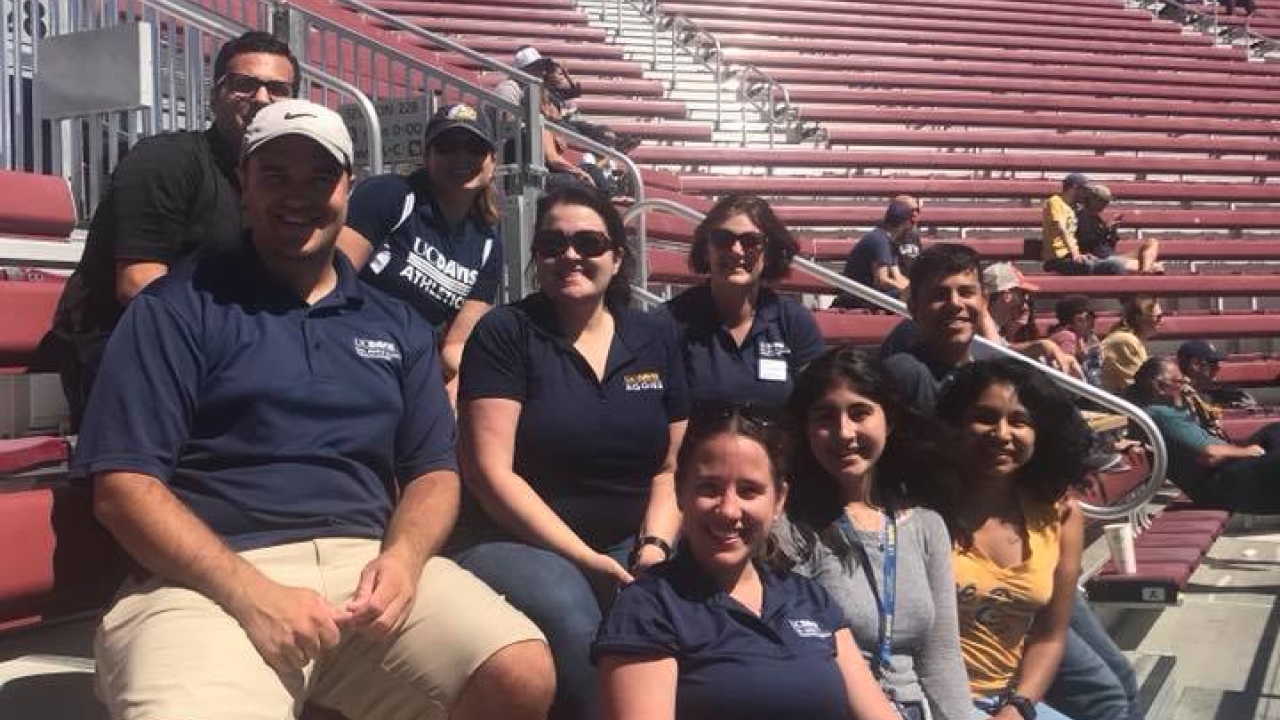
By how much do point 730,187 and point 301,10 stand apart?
26.4ft

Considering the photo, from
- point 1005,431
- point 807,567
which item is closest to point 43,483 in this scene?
point 807,567

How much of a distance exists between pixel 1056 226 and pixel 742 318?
8607mm

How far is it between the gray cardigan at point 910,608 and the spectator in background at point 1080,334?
6269 millimetres

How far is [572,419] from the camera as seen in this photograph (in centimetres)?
300

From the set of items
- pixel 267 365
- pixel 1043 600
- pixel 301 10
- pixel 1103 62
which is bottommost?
pixel 1043 600

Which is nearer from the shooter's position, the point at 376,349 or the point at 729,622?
the point at 729,622

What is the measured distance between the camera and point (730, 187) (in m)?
13.3

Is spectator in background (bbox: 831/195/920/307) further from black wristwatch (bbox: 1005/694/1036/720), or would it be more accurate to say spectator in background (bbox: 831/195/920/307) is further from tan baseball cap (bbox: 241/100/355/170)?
tan baseball cap (bbox: 241/100/355/170)

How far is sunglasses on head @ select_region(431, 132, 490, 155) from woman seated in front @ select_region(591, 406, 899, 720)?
1.45m

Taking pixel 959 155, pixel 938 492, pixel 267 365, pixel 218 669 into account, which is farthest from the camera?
pixel 959 155

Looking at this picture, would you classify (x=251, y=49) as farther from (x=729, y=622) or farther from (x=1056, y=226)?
(x=1056, y=226)

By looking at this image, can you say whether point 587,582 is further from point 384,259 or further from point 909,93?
point 909,93

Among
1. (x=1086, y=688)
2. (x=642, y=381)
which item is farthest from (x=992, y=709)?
(x=642, y=381)

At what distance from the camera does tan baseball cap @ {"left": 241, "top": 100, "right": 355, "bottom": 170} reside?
253cm
